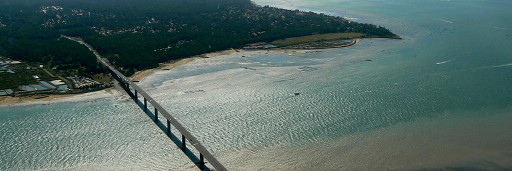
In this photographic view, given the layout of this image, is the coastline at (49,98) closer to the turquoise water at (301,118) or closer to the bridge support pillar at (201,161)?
the turquoise water at (301,118)

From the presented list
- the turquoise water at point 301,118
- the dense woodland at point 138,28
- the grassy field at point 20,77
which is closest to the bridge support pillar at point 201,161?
the turquoise water at point 301,118

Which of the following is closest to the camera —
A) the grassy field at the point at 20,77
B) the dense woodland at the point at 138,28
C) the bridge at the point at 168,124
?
the bridge at the point at 168,124

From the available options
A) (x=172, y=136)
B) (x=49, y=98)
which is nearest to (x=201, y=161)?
(x=172, y=136)

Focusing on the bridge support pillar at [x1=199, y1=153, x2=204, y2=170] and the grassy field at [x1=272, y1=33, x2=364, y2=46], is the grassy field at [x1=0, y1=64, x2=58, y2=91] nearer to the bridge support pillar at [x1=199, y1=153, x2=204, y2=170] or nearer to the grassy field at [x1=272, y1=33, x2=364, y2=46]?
the bridge support pillar at [x1=199, y1=153, x2=204, y2=170]

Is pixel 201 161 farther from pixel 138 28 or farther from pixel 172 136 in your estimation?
pixel 138 28

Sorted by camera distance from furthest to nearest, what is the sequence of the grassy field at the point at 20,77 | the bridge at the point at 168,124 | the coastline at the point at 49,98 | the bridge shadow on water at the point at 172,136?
the grassy field at the point at 20,77 → the coastline at the point at 49,98 → the bridge shadow on water at the point at 172,136 → the bridge at the point at 168,124

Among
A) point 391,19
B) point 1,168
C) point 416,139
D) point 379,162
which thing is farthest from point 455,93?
point 391,19
